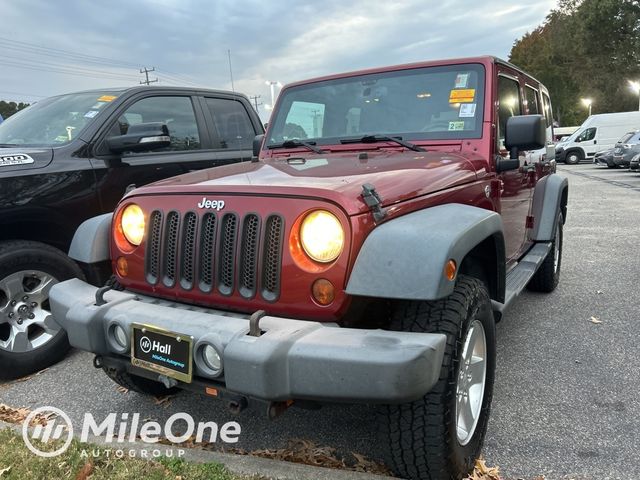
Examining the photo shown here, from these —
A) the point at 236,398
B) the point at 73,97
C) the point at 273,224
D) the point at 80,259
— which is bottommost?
the point at 236,398

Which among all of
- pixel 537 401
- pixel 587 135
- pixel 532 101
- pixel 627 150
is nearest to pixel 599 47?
pixel 587 135

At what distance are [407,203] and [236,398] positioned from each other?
3.57 feet

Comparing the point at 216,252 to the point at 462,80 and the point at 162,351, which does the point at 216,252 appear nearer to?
the point at 162,351

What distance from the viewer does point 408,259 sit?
6.22 feet

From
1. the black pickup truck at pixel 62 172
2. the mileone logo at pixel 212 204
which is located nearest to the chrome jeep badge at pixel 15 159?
the black pickup truck at pixel 62 172

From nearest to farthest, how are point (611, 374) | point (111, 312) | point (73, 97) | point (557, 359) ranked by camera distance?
point (111, 312)
point (611, 374)
point (557, 359)
point (73, 97)

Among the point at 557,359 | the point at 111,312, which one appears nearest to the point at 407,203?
the point at 111,312

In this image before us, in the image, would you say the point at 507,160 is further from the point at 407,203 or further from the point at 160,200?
the point at 160,200

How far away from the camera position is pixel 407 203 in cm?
229

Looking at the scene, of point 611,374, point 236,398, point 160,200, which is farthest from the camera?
point 611,374

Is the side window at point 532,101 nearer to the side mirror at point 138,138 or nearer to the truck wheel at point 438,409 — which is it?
the truck wheel at point 438,409

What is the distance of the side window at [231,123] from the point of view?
4.98 m

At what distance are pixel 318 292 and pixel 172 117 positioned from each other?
3181 millimetres

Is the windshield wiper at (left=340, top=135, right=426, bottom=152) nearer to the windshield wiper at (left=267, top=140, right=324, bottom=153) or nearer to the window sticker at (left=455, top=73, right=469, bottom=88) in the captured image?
the windshield wiper at (left=267, top=140, right=324, bottom=153)
